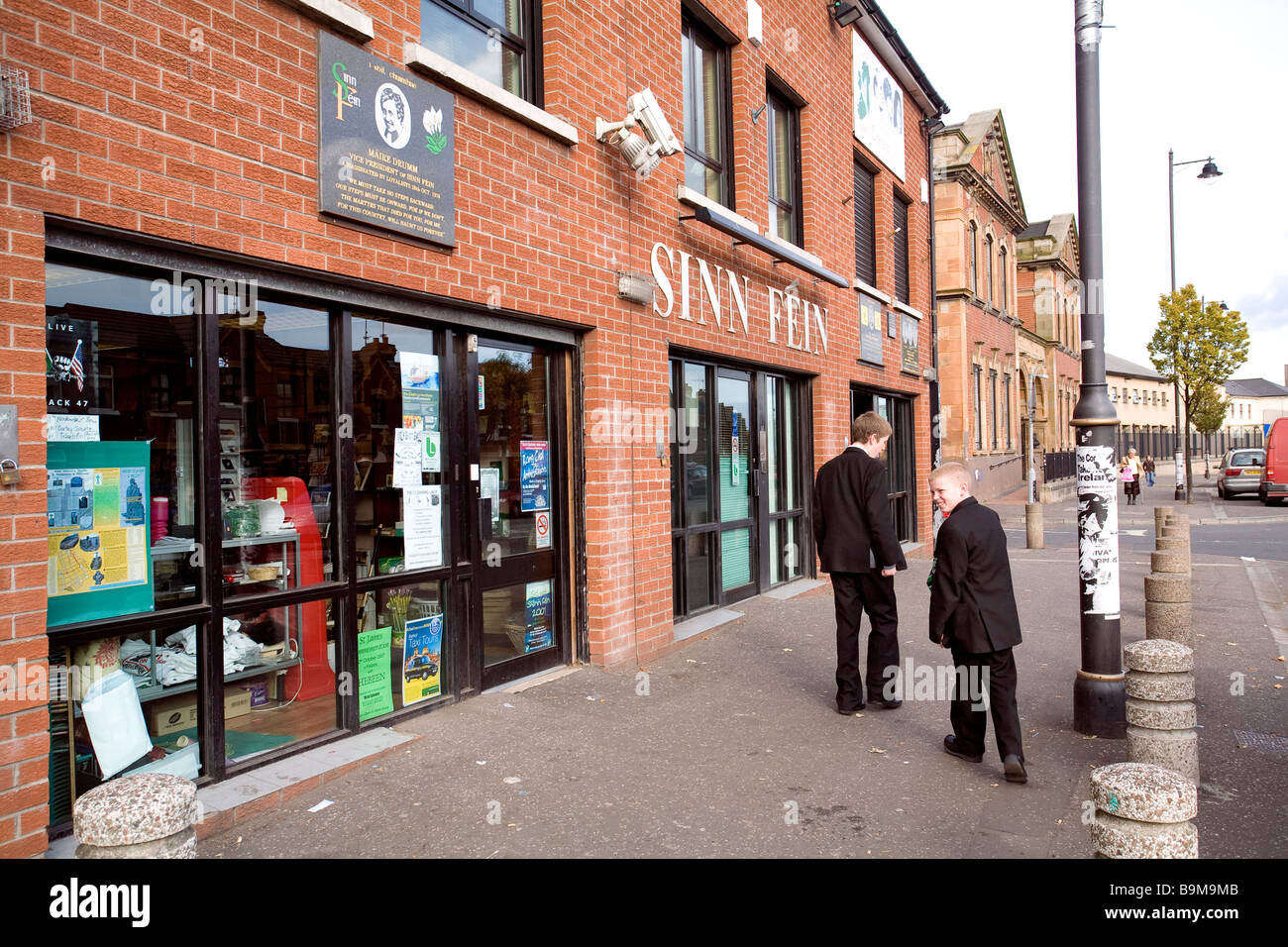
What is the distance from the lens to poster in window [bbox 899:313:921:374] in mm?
14680

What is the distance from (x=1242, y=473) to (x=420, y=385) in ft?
108

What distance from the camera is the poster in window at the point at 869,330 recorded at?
12.6 m

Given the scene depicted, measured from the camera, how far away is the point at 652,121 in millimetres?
6785

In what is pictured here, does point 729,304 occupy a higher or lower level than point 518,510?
higher

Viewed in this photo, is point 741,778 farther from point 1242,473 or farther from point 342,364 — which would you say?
point 1242,473

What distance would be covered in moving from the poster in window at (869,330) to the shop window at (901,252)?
187 cm

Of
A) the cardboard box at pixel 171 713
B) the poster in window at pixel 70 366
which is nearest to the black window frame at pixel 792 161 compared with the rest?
the poster in window at pixel 70 366

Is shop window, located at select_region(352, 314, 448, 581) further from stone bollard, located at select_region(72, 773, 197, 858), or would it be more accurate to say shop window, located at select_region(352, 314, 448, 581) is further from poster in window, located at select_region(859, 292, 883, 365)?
poster in window, located at select_region(859, 292, 883, 365)

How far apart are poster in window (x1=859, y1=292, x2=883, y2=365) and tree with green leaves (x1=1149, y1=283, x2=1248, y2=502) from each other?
69.2 ft

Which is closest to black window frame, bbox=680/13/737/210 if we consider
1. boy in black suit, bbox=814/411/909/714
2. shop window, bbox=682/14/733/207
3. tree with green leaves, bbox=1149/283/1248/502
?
shop window, bbox=682/14/733/207

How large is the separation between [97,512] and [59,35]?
1.93 m

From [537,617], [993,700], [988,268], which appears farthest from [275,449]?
[988,268]
